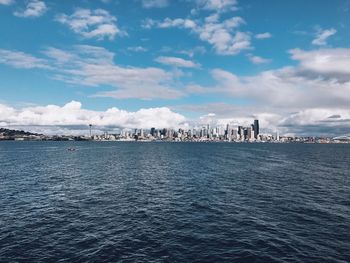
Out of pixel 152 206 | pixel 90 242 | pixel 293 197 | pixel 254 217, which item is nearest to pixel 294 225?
pixel 254 217

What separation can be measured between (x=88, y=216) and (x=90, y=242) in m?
14.3

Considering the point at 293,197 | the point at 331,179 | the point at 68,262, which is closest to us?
the point at 68,262

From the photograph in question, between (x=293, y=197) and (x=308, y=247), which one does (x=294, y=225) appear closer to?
(x=308, y=247)

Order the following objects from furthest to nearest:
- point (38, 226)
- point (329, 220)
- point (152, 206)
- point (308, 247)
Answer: point (152, 206), point (329, 220), point (38, 226), point (308, 247)

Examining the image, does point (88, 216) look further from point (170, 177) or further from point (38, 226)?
point (170, 177)

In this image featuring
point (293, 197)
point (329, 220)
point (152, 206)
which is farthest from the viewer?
point (293, 197)

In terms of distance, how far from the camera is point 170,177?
112750mm

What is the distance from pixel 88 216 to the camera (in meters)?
59.6

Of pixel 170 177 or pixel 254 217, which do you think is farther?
pixel 170 177

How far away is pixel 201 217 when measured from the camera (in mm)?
59344

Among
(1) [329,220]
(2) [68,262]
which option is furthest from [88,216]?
(1) [329,220]

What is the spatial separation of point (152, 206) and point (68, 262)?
30215 mm

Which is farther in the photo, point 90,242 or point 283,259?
point 90,242

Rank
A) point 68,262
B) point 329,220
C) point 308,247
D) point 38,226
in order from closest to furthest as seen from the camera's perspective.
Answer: point 68,262, point 308,247, point 38,226, point 329,220
